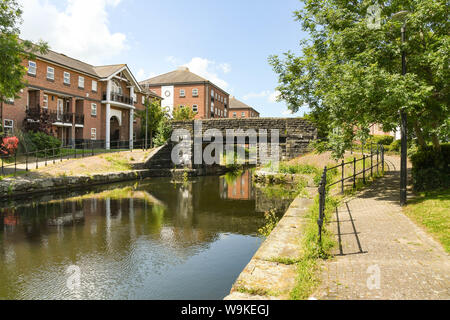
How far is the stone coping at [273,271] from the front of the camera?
12.3ft

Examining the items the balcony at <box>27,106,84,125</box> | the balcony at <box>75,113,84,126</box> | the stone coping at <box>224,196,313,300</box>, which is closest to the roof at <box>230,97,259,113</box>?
the balcony at <box>75,113,84,126</box>

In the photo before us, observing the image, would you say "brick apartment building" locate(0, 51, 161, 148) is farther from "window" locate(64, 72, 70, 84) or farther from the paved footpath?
the paved footpath

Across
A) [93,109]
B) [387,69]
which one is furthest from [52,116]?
[387,69]

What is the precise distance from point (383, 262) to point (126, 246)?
548 centimetres

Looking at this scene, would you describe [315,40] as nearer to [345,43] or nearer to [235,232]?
[345,43]

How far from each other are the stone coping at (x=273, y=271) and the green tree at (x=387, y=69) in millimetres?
4410

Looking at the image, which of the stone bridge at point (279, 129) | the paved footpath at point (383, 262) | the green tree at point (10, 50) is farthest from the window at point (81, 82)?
the paved footpath at point (383, 262)

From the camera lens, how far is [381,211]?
802 cm

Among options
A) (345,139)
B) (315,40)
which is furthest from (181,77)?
(345,139)

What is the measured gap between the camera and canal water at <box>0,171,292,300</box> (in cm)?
513

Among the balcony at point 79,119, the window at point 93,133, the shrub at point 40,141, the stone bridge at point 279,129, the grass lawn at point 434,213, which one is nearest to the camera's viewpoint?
the grass lawn at point 434,213

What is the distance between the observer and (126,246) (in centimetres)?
724

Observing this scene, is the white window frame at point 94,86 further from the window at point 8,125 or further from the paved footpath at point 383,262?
the paved footpath at point 383,262
